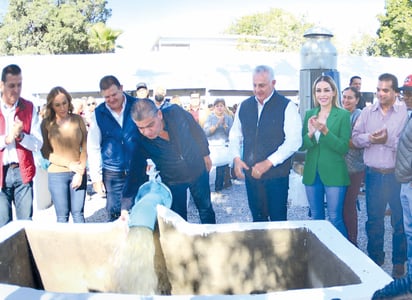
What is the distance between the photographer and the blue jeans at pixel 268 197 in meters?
4.05

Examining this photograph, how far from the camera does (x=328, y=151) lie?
13.6 feet

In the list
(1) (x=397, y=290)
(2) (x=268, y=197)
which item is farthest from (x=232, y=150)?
(1) (x=397, y=290)

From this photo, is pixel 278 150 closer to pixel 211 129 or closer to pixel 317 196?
pixel 317 196

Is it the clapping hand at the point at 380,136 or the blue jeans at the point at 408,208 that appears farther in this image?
the clapping hand at the point at 380,136

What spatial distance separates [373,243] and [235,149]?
1671mm

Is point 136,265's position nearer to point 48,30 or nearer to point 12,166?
point 12,166

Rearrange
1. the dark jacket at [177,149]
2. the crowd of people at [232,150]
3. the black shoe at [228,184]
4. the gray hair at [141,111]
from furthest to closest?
the black shoe at [228,184]
the crowd of people at [232,150]
the dark jacket at [177,149]
the gray hair at [141,111]

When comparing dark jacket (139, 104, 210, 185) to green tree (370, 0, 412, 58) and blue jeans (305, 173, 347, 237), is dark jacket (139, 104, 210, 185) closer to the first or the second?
blue jeans (305, 173, 347, 237)

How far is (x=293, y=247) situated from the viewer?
2.92 m

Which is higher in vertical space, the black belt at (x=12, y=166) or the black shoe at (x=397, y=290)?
the black belt at (x=12, y=166)

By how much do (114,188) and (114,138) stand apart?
0.47m

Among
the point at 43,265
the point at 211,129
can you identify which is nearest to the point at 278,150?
the point at 43,265

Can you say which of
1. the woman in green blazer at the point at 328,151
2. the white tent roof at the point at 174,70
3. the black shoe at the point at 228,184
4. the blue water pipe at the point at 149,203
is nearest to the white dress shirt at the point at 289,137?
the woman in green blazer at the point at 328,151

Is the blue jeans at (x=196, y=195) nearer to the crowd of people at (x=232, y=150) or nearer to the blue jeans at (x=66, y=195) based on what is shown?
the crowd of people at (x=232, y=150)
